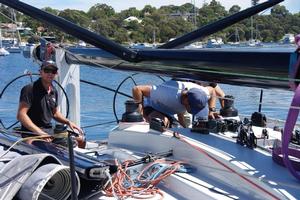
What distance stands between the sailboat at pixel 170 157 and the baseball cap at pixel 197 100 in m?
0.32

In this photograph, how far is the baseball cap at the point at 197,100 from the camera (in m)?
4.65

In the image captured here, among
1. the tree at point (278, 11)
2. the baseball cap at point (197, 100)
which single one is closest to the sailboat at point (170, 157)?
the tree at point (278, 11)

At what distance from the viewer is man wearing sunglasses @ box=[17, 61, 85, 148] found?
542cm

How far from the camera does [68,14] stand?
755 centimetres

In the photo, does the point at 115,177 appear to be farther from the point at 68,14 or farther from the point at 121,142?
the point at 68,14

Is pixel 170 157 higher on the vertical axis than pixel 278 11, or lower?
lower

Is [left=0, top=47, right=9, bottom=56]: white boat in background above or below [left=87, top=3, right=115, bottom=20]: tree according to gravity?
A: below

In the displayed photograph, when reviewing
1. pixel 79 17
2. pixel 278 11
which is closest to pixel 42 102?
pixel 278 11

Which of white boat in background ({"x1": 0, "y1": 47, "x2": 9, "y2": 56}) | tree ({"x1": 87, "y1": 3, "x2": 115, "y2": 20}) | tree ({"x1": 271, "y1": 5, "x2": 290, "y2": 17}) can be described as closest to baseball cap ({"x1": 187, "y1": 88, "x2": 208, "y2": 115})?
tree ({"x1": 271, "y1": 5, "x2": 290, "y2": 17})

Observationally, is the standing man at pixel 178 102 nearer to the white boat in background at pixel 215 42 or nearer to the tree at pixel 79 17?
the white boat in background at pixel 215 42

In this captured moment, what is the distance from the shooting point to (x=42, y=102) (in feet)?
18.4

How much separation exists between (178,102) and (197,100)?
567 millimetres

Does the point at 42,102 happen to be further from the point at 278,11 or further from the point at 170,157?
the point at 278,11

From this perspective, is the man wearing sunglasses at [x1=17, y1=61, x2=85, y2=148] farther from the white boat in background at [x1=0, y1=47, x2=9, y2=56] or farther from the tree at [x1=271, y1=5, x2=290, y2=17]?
the white boat in background at [x1=0, y1=47, x2=9, y2=56]
